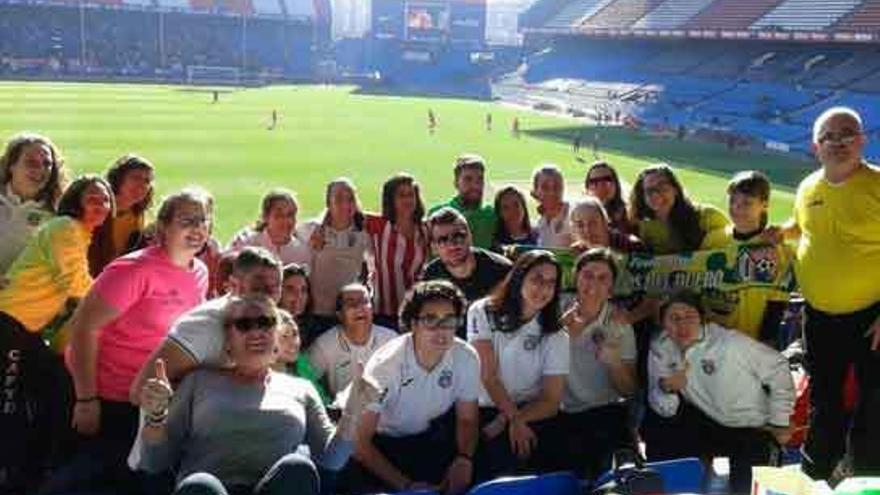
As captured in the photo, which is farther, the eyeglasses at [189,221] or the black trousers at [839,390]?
the black trousers at [839,390]

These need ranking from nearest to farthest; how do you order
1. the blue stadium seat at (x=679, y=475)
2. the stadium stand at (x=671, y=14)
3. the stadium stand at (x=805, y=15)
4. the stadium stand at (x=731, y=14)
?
the blue stadium seat at (x=679, y=475)
the stadium stand at (x=805, y=15)
the stadium stand at (x=731, y=14)
the stadium stand at (x=671, y=14)

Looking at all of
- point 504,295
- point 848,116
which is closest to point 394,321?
point 504,295

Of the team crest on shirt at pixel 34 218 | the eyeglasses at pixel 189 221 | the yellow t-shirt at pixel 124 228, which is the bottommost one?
the yellow t-shirt at pixel 124 228

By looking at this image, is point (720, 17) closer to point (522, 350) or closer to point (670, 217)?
point (670, 217)

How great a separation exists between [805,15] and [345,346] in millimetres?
42470

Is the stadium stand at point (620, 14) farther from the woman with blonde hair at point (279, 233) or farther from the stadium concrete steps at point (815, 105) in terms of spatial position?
the woman with blonde hair at point (279, 233)

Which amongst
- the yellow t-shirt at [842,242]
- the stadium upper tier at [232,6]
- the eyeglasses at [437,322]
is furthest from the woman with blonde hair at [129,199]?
the stadium upper tier at [232,6]

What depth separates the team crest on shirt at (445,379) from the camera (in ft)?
15.0

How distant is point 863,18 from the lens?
38938 millimetres

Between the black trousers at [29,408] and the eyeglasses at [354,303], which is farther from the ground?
the eyeglasses at [354,303]

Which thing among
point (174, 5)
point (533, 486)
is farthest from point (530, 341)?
point (174, 5)

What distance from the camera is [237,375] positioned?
12.6 ft

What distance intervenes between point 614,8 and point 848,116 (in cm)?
5708

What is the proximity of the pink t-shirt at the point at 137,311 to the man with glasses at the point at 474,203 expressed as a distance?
2645mm
